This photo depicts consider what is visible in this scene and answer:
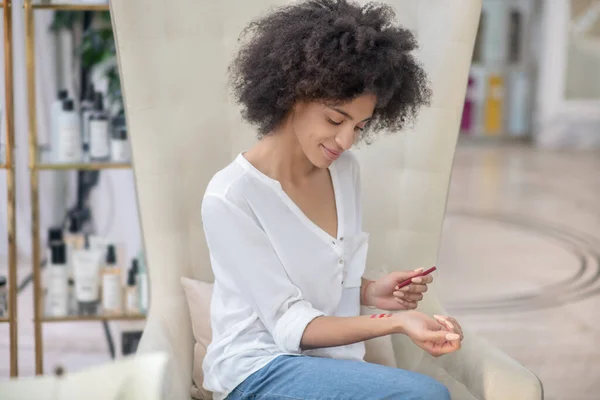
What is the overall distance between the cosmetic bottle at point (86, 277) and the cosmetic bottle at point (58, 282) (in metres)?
0.03

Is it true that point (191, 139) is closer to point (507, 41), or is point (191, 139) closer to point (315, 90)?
point (315, 90)

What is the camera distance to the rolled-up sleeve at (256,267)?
4.57ft

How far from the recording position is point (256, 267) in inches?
55.0

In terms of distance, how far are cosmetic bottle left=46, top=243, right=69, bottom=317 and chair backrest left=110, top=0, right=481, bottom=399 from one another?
2.30 ft

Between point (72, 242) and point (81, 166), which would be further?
point (72, 242)

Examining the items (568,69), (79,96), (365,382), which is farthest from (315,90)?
(568,69)

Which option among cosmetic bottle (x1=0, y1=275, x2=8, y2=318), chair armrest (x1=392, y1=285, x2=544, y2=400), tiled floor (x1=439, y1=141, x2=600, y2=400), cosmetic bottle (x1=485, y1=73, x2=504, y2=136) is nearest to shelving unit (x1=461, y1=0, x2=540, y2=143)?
cosmetic bottle (x1=485, y1=73, x2=504, y2=136)

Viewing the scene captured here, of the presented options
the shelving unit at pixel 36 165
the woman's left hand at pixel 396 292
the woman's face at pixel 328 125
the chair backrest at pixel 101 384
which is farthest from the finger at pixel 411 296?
the shelving unit at pixel 36 165

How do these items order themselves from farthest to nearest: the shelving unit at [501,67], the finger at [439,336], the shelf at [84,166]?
the shelving unit at [501,67], the shelf at [84,166], the finger at [439,336]

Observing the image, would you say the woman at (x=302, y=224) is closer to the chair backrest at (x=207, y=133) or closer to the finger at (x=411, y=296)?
the finger at (x=411, y=296)

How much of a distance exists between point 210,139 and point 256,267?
49 cm

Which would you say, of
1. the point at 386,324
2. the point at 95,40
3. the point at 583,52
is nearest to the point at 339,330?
the point at 386,324

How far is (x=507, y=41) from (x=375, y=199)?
562 cm

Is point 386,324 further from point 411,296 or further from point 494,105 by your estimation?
point 494,105
